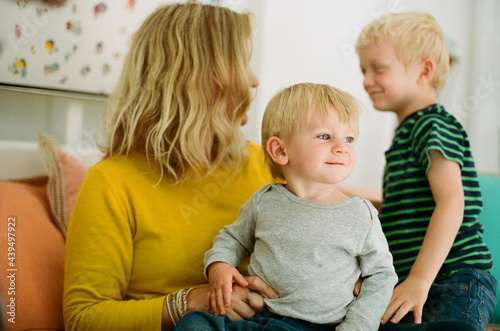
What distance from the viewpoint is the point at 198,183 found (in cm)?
121

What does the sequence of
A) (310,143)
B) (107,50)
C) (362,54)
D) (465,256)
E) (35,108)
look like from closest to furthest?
1. (310,143)
2. (465,256)
3. (362,54)
4. (35,108)
5. (107,50)

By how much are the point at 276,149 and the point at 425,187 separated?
46cm

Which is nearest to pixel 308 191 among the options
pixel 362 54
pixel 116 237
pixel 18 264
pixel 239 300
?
pixel 239 300

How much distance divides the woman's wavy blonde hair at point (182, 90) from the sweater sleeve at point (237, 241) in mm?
209

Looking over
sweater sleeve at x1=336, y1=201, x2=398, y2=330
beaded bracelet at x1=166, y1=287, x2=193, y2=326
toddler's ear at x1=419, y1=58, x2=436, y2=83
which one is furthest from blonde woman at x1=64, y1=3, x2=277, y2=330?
toddler's ear at x1=419, y1=58, x2=436, y2=83

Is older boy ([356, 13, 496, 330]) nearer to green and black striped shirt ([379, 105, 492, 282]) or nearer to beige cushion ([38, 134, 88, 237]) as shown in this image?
green and black striped shirt ([379, 105, 492, 282])

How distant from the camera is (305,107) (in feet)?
3.07

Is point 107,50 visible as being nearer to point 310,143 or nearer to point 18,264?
point 18,264

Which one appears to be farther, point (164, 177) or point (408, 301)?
point (164, 177)

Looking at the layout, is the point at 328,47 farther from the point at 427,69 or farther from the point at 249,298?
the point at 249,298

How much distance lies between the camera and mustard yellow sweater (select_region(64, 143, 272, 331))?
3.38 ft

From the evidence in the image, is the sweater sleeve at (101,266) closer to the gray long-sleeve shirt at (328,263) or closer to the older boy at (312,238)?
the older boy at (312,238)

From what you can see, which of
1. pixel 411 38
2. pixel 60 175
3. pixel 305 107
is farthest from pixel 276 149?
pixel 60 175

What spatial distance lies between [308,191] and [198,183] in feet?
1.16
